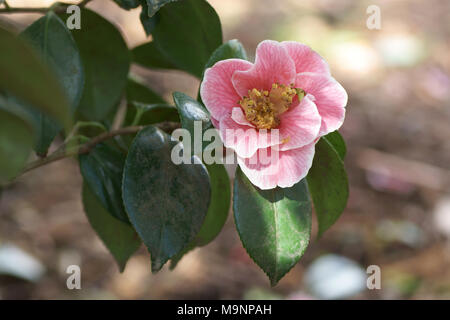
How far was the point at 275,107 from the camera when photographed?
0.74 meters

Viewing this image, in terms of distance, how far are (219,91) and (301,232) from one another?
208 millimetres

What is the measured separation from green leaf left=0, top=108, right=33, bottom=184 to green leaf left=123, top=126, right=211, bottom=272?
228mm

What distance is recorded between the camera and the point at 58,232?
1.90 meters

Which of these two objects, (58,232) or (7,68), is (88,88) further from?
(58,232)

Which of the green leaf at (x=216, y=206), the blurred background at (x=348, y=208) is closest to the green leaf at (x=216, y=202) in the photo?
the green leaf at (x=216, y=206)

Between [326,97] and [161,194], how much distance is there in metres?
0.24

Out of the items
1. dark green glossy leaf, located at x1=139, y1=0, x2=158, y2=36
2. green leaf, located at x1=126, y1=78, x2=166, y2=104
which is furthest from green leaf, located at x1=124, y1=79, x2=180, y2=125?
dark green glossy leaf, located at x1=139, y1=0, x2=158, y2=36

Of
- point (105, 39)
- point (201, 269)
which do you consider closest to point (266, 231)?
point (105, 39)

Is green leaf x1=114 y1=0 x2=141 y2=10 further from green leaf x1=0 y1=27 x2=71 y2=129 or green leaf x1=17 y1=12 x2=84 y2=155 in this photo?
green leaf x1=0 y1=27 x2=71 y2=129

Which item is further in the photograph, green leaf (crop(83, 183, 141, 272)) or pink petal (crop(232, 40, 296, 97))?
green leaf (crop(83, 183, 141, 272))

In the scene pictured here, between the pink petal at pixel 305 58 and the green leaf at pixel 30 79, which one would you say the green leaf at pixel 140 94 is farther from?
the green leaf at pixel 30 79

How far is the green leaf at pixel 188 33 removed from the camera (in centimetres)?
89

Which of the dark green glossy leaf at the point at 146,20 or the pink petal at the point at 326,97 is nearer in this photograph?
the pink petal at the point at 326,97

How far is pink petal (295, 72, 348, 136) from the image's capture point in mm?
713
